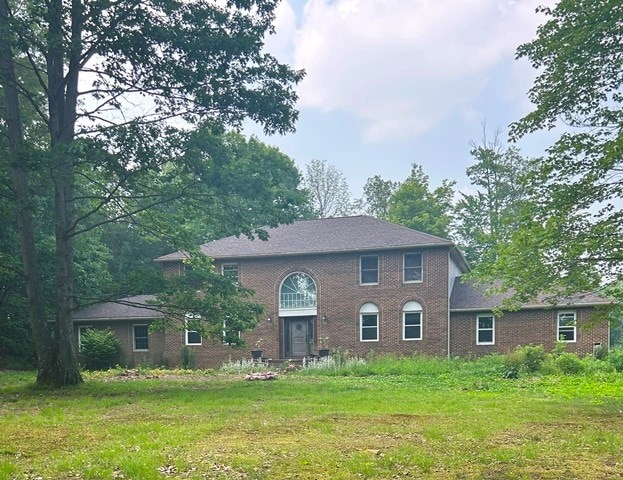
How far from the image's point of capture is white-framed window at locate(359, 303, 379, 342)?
24.0 m

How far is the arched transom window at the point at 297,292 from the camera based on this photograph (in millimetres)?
24734

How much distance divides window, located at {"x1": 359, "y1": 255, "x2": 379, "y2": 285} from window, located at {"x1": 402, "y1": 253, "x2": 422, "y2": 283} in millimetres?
1225

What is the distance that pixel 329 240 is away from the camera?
82.4ft

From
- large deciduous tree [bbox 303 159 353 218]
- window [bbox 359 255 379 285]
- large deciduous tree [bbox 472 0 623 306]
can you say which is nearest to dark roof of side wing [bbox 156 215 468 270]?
window [bbox 359 255 379 285]

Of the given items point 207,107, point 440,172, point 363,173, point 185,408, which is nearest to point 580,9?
point 207,107

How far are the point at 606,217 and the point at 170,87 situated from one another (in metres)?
9.71

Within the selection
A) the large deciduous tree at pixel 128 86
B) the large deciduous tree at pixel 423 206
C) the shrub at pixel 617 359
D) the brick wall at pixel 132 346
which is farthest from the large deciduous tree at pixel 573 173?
the large deciduous tree at pixel 423 206

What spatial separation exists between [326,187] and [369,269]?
90.7 ft

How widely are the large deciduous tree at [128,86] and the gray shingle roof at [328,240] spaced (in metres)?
11.1

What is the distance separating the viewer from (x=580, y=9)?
9102 millimetres

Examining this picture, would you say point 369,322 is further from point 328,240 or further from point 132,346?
point 132,346

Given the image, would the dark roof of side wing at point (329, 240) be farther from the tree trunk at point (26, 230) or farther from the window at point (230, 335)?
the tree trunk at point (26, 230)

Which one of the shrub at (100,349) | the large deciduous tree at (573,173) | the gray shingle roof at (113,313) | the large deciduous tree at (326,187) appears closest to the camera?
the large deciduous tree at (573,173)

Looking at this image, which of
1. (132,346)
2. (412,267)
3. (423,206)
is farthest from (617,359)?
(423,206)
